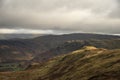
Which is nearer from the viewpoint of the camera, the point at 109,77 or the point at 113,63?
→ the point at 109,77

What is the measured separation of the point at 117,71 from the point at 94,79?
1774cm

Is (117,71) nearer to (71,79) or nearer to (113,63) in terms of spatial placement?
(113,63)

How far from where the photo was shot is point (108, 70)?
17838 cm

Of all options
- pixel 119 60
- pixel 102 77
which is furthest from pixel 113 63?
pixel 102 77

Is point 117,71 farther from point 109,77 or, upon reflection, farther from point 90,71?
point 90,71

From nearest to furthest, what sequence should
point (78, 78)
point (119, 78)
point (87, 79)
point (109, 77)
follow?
point (119, 78), point (109, 77), point (87, 79), point (78, 78)

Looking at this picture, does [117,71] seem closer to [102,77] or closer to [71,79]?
[102,77]

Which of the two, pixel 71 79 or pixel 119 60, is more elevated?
pixel 119 60

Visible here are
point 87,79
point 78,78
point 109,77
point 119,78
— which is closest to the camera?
point 119,78

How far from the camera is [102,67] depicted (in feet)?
651

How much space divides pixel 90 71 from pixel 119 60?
26406 mm

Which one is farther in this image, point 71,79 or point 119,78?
point 71,79

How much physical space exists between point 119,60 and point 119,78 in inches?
1914

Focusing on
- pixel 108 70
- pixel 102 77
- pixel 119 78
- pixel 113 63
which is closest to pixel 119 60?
pixel 113 63
